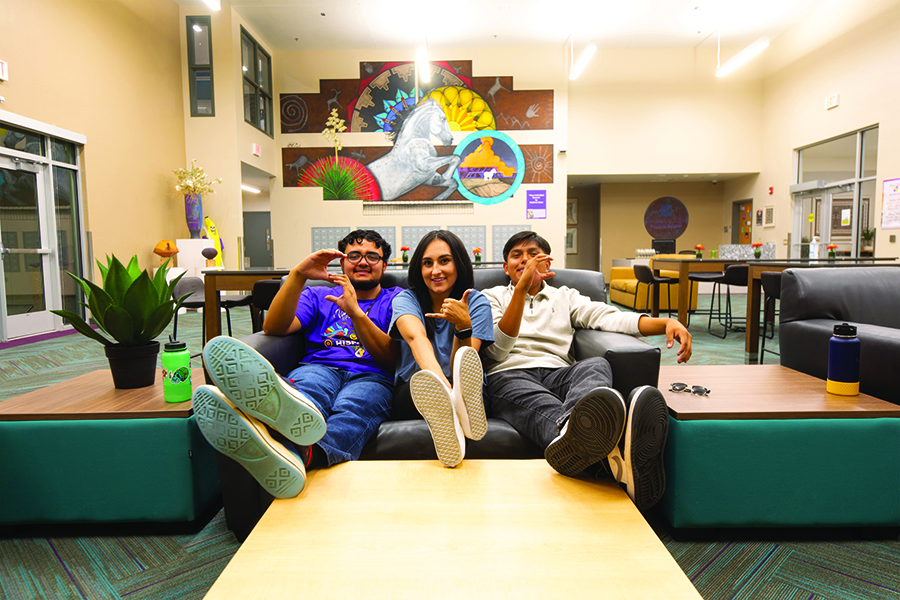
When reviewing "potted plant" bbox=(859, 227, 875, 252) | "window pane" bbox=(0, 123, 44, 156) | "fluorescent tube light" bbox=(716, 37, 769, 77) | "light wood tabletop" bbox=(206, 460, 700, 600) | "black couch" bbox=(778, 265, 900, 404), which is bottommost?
"light wood tabletop" bbox=(206, 460, 700, 600)

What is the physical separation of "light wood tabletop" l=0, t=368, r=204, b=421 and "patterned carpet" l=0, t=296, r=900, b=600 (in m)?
0.37

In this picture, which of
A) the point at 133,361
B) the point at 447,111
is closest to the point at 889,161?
the point at 447,111

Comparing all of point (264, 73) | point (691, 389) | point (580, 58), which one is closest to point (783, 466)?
point (691, 389)

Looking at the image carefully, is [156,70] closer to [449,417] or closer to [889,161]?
[449,417]

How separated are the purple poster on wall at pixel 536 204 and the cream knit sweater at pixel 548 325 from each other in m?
7.22

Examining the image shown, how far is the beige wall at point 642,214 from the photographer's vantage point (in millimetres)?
10984

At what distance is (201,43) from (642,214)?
9010mm

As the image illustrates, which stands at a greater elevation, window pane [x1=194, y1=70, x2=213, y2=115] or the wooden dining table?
window pane [x1=194, y1=70, x2=213, y2=115]

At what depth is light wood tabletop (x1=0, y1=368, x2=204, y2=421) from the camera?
1.41 m

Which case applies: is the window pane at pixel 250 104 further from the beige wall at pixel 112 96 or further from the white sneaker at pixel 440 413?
the white sneaker at pixel 440 413

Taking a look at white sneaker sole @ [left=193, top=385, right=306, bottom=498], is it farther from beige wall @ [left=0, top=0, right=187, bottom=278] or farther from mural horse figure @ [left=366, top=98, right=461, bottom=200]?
mural horse figure @ [left=366, top=98, right=461, bottom=200]

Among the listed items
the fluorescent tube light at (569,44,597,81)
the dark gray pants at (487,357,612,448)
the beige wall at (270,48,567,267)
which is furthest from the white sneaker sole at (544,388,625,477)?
the beige wall at (270,48,567,267)

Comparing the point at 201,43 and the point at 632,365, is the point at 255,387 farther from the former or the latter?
the point at 201,43

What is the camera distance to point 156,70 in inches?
275
